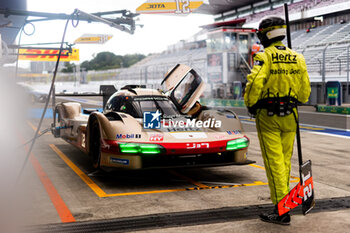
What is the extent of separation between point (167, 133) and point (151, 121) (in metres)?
0.28

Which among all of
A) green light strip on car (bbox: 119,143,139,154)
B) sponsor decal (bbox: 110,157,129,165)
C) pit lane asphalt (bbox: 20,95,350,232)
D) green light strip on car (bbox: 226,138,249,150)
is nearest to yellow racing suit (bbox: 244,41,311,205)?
pit lane asphalt (bbox: 20,95,350,232)

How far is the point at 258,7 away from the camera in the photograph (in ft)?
166

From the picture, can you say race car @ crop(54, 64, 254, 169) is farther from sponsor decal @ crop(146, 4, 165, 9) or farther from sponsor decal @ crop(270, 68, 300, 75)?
sponsor decal @ crop(146, 4, 165, 9)

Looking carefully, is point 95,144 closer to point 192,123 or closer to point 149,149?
point 149,149

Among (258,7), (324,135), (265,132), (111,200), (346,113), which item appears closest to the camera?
(265,132)

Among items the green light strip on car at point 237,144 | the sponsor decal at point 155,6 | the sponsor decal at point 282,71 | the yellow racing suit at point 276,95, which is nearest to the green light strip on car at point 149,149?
the green light strip on car at point 237,144

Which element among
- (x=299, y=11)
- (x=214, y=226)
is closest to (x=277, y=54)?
(x=214, y=226)

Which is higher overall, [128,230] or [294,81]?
[294,81]

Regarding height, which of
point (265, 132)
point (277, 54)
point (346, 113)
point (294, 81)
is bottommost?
point (346, 113)

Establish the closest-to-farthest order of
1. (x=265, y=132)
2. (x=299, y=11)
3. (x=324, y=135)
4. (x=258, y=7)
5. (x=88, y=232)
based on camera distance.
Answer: (x=88, y=232) → (x=265, y=132) → (x=324, y=135) → (x=299, y=11) → (x=258, y=7)

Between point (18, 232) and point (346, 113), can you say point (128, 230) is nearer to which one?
point (18, 232)

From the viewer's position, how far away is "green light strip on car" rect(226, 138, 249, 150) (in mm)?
5844

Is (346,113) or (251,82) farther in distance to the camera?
(346,113)

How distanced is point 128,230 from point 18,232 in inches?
38.8
